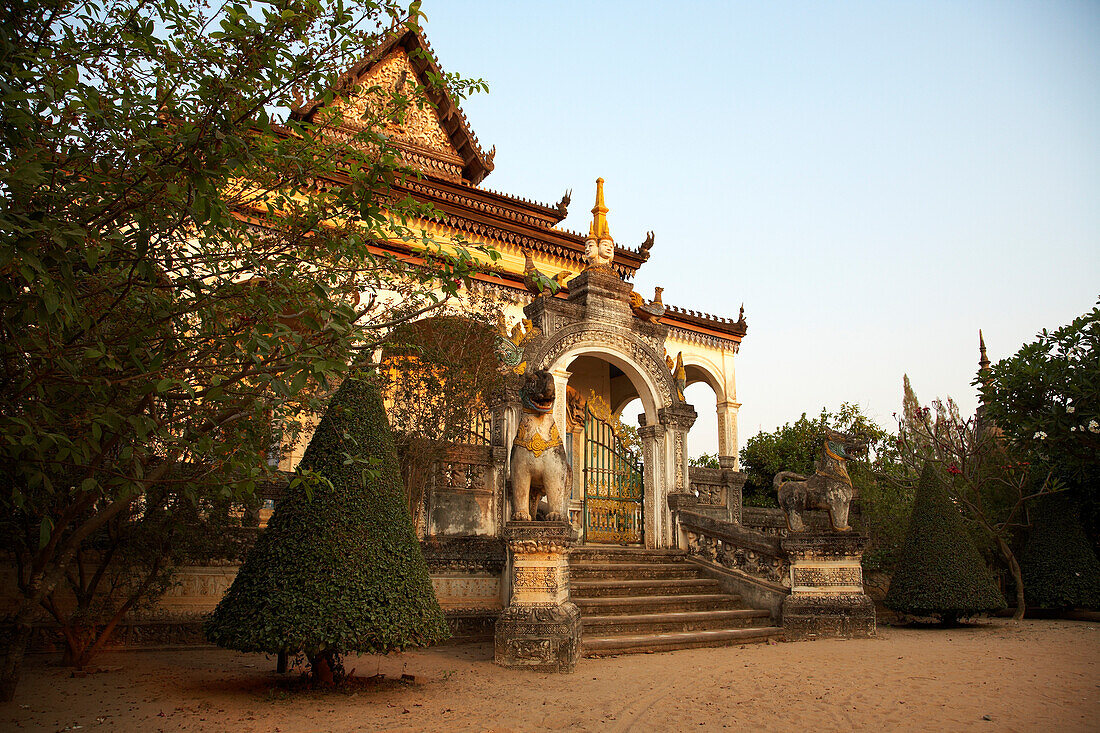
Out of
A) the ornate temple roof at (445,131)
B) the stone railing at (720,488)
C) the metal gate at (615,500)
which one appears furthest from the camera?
the ornate temple roof at (445,131)

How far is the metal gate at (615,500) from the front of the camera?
38.0 feet

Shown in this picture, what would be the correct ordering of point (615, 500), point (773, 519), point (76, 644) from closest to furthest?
point (76, 644), point (615, 500), point (773, 519)

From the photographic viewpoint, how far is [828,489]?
1021cm

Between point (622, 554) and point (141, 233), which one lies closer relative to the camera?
point (141, 233)

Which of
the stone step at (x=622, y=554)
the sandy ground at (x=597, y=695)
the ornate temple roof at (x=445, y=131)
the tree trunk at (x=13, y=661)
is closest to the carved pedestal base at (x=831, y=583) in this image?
the sandy ground at (x=597, y=695)

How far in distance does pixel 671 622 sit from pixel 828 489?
3.09 m

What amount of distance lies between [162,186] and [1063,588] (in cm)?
1497

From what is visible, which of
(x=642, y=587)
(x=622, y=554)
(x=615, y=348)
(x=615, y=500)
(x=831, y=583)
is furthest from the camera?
(x=615, y=500)

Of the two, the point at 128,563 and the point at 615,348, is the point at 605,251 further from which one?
the point at 128,563

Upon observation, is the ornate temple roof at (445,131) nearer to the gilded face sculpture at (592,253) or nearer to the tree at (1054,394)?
the gilded face sculpture at (592,253)

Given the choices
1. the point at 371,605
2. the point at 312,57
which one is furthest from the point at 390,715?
the point at 312,57

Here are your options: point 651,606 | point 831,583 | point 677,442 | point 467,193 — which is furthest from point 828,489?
point 467,193

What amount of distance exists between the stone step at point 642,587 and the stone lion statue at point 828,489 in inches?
63.2

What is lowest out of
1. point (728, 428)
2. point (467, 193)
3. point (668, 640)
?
point (668, 640)
